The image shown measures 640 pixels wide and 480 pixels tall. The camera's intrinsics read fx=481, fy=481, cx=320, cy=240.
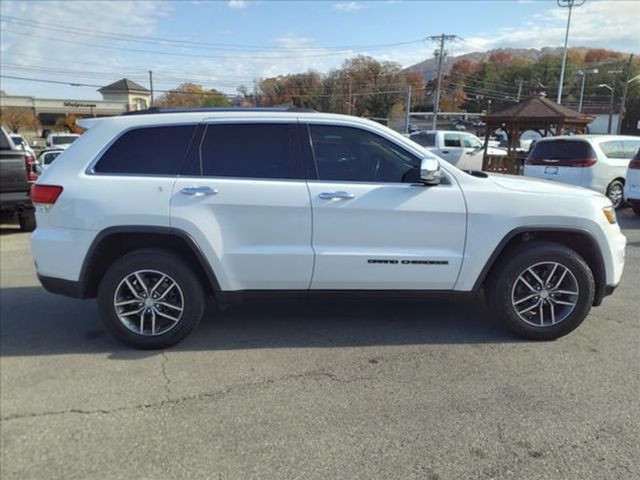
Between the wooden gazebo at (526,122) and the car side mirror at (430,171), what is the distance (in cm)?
1441

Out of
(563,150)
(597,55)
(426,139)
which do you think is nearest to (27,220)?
(563,150)

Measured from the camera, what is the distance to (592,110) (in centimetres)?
8106

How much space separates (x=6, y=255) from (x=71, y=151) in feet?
14.2

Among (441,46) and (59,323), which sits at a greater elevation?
(441,46)

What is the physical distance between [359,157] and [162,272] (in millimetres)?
1785

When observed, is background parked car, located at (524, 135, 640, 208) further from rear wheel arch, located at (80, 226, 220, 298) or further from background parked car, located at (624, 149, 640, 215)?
rear wheel arch, located at (80, 226, 220, 298)

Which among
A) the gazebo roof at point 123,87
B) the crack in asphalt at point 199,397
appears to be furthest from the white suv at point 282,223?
the gazebo roof at point 123,87

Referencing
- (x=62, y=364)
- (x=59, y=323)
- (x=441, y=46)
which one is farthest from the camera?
(x=441, y=46)

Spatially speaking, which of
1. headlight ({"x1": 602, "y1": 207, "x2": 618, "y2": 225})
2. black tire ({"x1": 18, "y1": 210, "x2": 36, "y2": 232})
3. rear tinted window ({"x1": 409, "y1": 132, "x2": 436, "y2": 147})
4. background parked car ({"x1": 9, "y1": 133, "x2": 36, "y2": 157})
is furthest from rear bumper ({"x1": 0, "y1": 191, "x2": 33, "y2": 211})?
rear tinted window ({"x1": 409, "y1": 132, "x2": 436, "y2": 147})

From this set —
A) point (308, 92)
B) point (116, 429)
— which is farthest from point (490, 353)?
point (308, 92)

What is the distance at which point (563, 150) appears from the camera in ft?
34.2

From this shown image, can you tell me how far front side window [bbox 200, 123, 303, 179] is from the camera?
3736 mm

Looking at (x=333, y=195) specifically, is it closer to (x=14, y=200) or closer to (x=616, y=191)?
(x=14, y=200)

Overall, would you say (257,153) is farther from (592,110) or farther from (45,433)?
(592,110)
